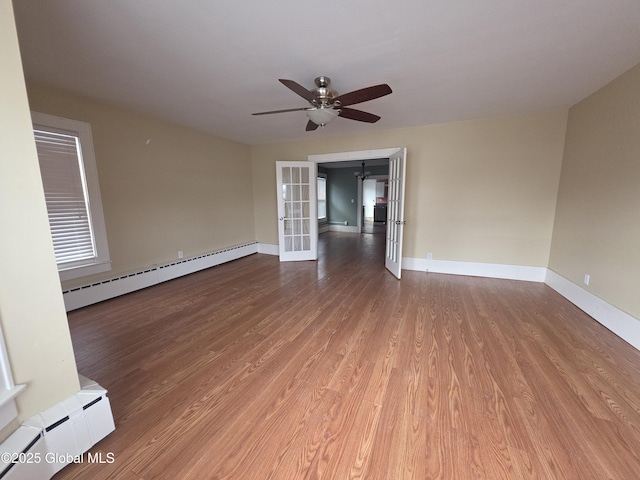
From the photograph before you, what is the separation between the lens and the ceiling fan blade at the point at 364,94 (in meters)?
1.94

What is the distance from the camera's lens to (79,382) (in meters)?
1.28

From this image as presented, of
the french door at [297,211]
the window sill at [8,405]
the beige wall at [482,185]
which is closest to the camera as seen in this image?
the window sill at [8,405]

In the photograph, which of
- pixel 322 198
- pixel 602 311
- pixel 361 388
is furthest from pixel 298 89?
pixel 322 198

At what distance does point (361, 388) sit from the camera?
1.68 metres

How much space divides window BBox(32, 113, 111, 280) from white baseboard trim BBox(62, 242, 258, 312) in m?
0.21

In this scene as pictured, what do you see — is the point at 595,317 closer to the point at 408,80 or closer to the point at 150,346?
the point at 408,80

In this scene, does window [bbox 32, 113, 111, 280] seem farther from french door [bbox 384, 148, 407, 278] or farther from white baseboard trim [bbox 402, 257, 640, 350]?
white baseboard trim [bbox 402, 257, 640, 350]

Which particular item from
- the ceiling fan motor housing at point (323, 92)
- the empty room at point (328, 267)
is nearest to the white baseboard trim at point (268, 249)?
the empty room at point (328, 267)

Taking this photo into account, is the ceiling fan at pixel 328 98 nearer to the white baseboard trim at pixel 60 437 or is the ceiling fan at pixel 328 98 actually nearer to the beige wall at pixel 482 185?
the beige wall at pixel 482 185

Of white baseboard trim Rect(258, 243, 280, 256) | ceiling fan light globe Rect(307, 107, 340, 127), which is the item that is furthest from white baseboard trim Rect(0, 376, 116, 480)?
white baseboard trim Rect(258, 243, 280, 256)

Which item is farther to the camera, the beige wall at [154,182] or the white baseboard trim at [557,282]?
the beige wall at [154,182]

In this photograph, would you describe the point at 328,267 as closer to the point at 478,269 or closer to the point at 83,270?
the point at 478,269

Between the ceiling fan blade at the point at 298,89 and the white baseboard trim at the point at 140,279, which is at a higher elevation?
the ceiling fan blade at the point at 298,89

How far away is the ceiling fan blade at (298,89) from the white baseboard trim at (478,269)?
10.4 ft
